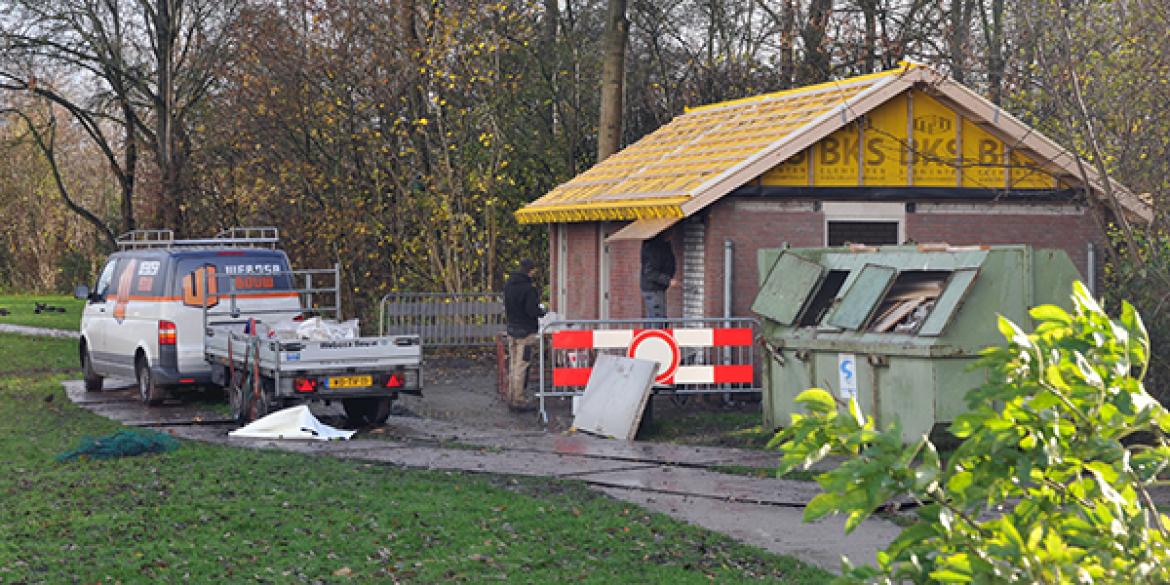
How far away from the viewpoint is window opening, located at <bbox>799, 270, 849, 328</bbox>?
15344mm

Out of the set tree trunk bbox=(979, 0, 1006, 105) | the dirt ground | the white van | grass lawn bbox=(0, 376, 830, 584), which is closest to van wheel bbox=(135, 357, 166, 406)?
the white van

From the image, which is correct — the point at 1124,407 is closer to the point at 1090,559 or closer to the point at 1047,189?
the point at 1090,559

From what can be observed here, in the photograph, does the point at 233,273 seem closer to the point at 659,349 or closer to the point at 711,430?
the point at 659,349

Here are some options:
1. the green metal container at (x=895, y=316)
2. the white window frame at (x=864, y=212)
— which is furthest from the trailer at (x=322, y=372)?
the white window frame at (x=864, y=212)

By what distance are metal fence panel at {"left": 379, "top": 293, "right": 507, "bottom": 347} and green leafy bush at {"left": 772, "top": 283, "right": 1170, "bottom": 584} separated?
81.5ft

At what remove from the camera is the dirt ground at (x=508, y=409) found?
17.3 meters

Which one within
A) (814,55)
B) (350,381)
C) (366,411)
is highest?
(814,55)

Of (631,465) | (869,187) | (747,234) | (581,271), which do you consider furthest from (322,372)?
(581,271)

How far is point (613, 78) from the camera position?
26266 millimetres

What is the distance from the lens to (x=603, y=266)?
22.8 meters

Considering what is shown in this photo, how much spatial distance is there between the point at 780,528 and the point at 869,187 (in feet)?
30.1

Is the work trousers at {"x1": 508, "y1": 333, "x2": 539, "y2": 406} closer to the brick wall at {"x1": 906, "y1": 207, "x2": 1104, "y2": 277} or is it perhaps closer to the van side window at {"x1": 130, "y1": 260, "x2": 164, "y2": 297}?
the van side window at {"x1": 130, "y1": 260, "x2": 164, "y2": 297}

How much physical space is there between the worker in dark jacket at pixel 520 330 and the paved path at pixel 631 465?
1.22 metres

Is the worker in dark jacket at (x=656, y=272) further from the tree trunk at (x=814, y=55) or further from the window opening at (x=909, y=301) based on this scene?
the tree trunk at (x=814, y=55)
